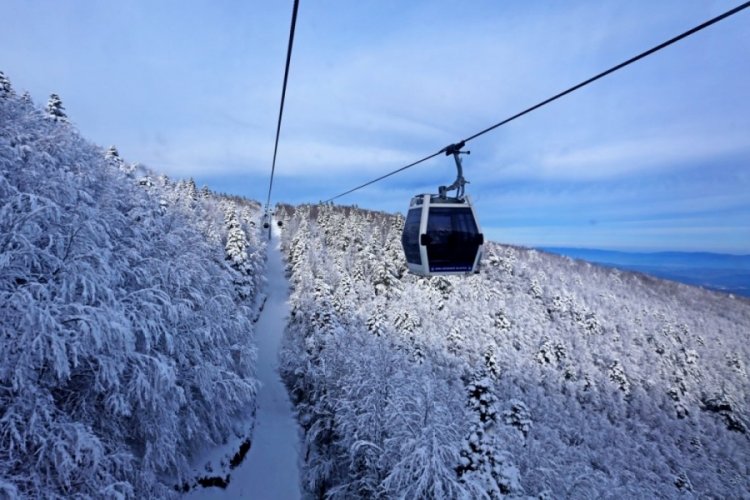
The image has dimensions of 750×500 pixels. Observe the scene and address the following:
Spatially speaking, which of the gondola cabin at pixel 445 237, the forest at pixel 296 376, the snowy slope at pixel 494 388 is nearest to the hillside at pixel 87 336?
→ the forest at pixel 296 376

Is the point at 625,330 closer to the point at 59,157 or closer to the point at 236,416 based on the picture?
the point at 236,416

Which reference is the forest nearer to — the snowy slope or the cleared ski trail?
the snowy slope

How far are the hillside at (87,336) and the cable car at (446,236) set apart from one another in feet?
23.8

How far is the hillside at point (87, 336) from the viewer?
775cm

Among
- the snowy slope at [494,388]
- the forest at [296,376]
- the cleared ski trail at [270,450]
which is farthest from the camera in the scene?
the cleared ski trail at [270,450]

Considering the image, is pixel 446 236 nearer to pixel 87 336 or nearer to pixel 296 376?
pixel 87 336

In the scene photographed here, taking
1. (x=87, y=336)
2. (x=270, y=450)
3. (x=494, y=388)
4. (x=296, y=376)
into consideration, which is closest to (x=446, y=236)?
(x=87, y=336)

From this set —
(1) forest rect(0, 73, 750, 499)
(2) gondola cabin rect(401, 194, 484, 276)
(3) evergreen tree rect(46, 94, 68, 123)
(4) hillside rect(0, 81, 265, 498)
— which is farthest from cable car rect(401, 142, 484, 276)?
(3) evergreen tree rect(46, 94, 68, 123)

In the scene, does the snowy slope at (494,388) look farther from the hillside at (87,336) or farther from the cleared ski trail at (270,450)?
the hillside at (87,336)

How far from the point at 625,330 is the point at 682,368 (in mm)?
8498

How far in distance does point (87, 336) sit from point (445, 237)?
28.2 feet

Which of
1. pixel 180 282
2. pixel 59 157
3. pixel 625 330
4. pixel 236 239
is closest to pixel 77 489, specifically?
pixel 180 282

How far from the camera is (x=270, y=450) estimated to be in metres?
21.8

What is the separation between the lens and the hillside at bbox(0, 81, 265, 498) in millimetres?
7754
